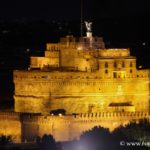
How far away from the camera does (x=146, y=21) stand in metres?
168

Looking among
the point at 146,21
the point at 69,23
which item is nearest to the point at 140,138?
the point at 146,21

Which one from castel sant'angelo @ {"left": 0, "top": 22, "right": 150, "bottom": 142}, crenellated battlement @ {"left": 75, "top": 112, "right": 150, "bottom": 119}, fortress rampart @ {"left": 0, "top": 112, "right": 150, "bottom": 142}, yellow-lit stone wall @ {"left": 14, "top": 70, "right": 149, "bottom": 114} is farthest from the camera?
yellow-lit stone wall @ {"left": 14, "top": 70, "right": 149, "bottom": 114}

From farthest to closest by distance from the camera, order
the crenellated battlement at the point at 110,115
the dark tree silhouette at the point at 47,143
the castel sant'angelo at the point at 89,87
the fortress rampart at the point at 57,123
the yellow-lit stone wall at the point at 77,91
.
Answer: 1. the yellow-lit stone wall at the point at 77,91
2. the castel sant'angelo at the point at 89,87
3. the crenellated battlement at the point at 110,115
4. the fortress rampart at the point at 57,123
5. the dark tree silhouette at the point at 47,143

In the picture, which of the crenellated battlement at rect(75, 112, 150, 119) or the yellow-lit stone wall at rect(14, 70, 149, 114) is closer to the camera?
the crenellated battlement at rect(75, 112, 150, 119)

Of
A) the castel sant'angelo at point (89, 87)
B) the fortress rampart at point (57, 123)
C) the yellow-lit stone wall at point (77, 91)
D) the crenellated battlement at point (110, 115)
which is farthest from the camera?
the yellow-lit stone wall at point (77, 91)

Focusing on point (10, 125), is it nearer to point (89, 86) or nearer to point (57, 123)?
point (57, 123)

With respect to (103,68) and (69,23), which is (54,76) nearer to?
(103,68)

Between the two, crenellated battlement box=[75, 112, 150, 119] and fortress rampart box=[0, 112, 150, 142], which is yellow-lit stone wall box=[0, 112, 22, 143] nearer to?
fortress rampart box=[0, 112, 150, 142]

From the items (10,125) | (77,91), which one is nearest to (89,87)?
(77,91)

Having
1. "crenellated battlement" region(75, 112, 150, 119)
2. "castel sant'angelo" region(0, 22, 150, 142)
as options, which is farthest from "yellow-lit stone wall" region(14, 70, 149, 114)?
"crenellated battlement" region(75, 112, 150, 119)

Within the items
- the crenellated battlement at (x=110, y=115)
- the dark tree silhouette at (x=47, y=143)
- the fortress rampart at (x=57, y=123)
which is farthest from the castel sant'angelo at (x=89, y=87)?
the dark tree silhouette at (x=47, y=143)

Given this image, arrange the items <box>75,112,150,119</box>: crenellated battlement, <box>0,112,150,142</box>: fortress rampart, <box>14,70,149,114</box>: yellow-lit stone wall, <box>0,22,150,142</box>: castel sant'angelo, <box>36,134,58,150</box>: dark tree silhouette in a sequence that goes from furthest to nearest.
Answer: <box>14,70,149,114</box>: yellow-lit stone wall < <box>0,22,150,142</box>: castel sant'angelo < <box>75,112,150,119</box>: crenellated battlement < <box>0,112,150,142</box>: fortress rampart < <box>36,134,58,150</box>: dark tree silhouette

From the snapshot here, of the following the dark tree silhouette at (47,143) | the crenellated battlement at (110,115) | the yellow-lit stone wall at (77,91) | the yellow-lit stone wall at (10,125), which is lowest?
the dark tree silhouette at (47,143)

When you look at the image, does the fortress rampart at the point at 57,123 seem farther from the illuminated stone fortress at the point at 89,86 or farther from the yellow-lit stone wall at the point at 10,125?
the illuminated stone fortress at the point at 89,86
